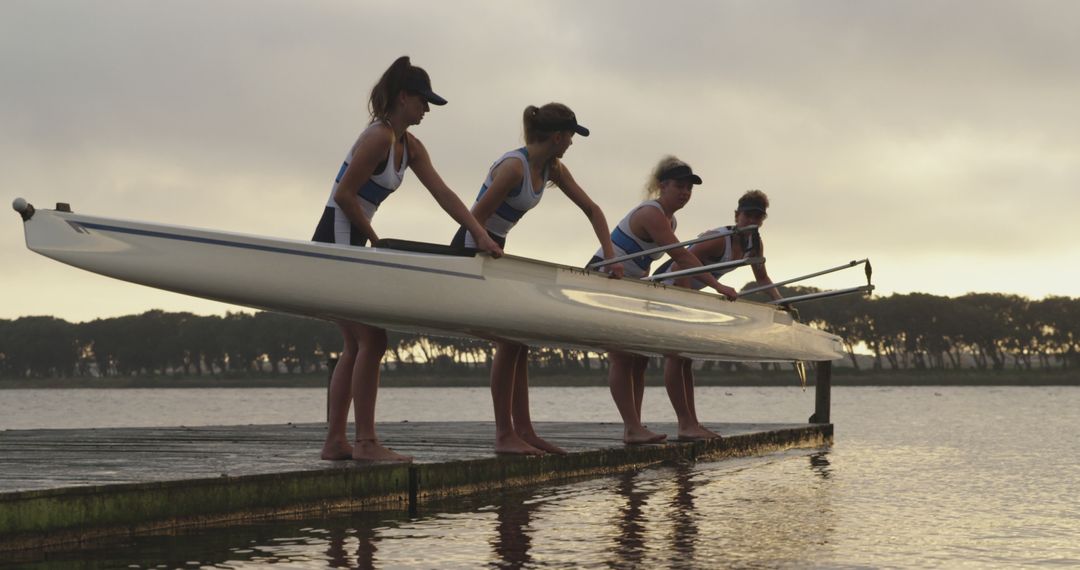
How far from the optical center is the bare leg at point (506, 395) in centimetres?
936

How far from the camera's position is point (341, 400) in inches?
323

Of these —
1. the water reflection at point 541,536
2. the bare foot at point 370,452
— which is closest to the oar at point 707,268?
the water reflection at point 541,536

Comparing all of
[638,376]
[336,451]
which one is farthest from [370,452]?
[638,376]

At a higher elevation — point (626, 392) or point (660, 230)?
point (660, 230)

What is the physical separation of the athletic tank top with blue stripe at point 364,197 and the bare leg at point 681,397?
16.4ft

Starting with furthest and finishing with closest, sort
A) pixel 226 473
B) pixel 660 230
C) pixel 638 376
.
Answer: pixel 638 376 < pixel 660 230 < pixel 226 473

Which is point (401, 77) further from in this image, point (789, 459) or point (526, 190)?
point (789, 459)

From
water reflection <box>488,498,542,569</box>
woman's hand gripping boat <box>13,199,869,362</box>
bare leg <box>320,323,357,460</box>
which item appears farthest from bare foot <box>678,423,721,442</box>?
bare leg <box>320,323,357,460</box>

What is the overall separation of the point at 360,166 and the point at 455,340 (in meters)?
94.9

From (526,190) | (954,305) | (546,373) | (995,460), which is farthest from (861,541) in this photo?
(546,373)

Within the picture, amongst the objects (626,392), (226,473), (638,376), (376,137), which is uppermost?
(376,137)

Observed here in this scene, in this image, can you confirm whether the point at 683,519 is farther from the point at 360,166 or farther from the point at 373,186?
the point at 360,166

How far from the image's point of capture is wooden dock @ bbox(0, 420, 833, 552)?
6.42 meters

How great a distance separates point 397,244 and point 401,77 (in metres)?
1.33
